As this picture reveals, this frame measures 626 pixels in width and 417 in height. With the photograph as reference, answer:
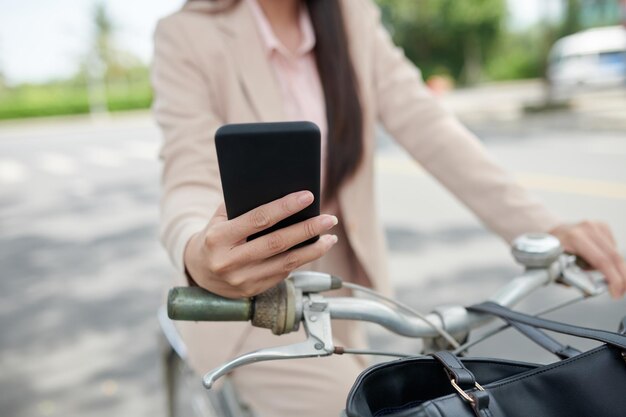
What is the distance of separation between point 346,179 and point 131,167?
439 inches

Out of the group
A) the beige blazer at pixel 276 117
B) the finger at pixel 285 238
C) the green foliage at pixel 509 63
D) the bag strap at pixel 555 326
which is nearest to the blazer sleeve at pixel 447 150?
the beige blazer at pixel 276 117

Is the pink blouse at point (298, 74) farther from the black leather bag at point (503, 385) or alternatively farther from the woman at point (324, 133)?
the black leather bag at point (503, 385)

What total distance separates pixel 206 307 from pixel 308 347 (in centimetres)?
16

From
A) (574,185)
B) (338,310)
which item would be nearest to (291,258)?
(338,310)

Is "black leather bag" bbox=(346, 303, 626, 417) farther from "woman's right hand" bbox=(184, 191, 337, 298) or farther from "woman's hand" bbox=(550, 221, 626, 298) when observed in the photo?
"woman's hand" bbox=(550, 221, 626, 298)

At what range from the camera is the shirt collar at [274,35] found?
1.57 meters

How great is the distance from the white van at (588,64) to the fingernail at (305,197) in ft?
63.6

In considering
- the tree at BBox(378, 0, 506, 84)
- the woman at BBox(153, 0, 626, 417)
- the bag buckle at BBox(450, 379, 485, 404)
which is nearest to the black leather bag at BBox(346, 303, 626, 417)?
the bag buckle at BBox(450, 379, 485, 404)

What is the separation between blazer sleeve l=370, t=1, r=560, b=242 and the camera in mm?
1496

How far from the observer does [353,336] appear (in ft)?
5.68

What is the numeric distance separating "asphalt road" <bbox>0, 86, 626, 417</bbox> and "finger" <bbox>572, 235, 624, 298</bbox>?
99 cm

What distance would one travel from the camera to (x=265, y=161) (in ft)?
2.68

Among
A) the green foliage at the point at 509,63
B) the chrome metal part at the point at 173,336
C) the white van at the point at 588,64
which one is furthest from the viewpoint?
the green foliage at the point at 509,63

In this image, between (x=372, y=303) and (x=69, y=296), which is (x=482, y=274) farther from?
(x=372, y=303)
